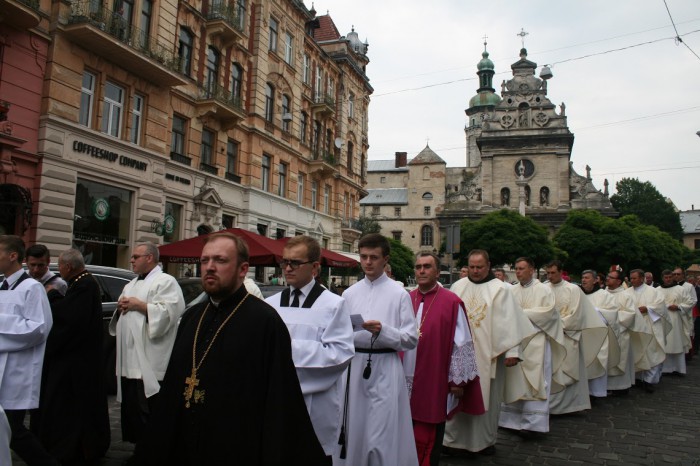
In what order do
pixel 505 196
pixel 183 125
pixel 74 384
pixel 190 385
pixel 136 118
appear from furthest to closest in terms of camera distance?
1. pixel 505 196
2. pixel 183 125
3. pixel 136 118
4. pixel 74 384
5. pixel 190 385

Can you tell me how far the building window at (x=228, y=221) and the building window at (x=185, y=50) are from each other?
232 inches

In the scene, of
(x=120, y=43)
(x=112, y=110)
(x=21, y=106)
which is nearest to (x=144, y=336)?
(x=21, y=106)

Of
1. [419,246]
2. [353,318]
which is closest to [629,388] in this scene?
[353,318]

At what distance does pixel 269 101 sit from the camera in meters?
26.1

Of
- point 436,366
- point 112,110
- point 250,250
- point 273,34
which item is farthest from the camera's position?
point 273,34

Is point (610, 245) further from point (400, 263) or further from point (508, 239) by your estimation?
point (400, 263)

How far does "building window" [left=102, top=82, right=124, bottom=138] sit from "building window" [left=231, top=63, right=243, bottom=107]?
20.6 ft

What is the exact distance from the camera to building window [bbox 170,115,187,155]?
2023 cm

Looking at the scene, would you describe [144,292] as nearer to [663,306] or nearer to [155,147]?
[663,306]

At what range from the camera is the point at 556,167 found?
71.6 meters

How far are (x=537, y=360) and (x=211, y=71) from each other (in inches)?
730

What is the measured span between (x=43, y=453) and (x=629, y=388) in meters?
10.9

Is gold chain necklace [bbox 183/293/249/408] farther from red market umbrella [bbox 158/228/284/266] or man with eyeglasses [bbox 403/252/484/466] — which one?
red market umbrella [bbox 158/228/284/266]

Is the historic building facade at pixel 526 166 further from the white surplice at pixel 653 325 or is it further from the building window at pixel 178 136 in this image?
the white surplice at pixel 653 325
